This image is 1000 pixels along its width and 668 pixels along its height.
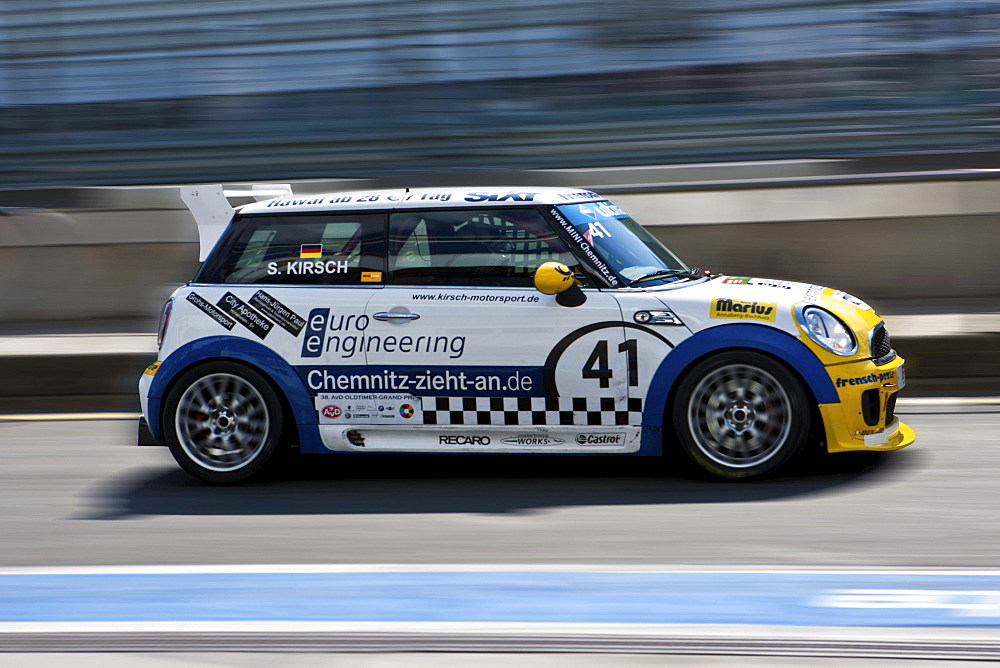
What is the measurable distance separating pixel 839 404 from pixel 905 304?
5256 mm

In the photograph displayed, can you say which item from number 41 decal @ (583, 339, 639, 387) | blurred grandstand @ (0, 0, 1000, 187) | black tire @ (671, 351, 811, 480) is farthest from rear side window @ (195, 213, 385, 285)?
blurred grandstand @ (0, 0, 1000, 187)

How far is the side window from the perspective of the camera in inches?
246

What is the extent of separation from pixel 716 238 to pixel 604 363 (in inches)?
216

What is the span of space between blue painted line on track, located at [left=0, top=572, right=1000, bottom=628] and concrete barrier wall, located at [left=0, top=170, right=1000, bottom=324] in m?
6.85

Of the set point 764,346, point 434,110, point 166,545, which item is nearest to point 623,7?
point 434,110

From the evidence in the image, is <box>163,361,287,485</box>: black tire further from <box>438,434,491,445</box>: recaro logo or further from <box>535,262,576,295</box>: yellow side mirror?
<box>535,262,576,295</box>: yellow side mirror

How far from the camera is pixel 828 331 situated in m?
5.97

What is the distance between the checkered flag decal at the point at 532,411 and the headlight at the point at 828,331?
0.87m

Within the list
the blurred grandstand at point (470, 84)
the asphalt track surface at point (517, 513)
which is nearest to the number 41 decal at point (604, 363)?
the asphalt track surface at point (517, 513)

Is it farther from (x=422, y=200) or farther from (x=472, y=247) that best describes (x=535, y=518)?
(x=422, y=200)

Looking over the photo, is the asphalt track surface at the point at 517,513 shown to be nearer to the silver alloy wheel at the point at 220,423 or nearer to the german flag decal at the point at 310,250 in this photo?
the silver alloy wheel at the point at 220,423

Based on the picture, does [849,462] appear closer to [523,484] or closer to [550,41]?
[523,484]

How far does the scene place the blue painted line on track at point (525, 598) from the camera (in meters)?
4.21

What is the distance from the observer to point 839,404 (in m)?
5.88
